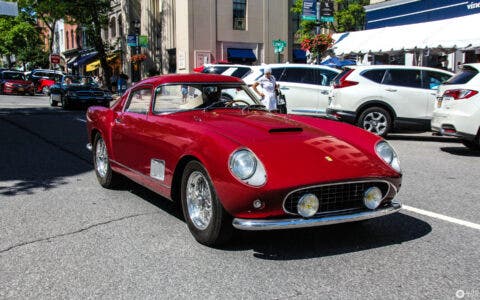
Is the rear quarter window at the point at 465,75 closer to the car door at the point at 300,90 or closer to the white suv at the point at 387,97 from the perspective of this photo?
the white suv at the point at 387,97

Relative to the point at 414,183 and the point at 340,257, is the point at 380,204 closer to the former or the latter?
the point at 340,257

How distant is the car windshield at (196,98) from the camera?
5391 mm

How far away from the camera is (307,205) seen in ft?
12.8

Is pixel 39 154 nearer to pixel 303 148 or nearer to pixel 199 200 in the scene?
pixel 199 200

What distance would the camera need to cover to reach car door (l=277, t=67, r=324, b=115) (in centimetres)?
1397

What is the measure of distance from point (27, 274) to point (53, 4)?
127 feet

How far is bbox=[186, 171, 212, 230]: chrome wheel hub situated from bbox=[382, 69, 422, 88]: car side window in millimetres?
8621

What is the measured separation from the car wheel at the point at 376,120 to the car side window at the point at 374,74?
736 millimetres

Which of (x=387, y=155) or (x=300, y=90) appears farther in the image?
(x=300, y=90)

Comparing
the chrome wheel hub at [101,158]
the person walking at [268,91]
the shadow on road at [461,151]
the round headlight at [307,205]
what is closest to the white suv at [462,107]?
the shadow on road at [461,151]

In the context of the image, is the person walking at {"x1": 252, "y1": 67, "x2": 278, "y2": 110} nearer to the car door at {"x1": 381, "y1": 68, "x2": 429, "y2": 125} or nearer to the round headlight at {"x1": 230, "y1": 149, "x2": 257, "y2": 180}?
the car door at {"x1": 381, "y1": 68, "x2": 429, "y2": 125}

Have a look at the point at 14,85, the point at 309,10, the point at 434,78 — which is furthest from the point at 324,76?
the point at 14,85

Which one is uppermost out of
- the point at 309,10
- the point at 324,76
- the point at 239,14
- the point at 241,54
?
the point at 239,14

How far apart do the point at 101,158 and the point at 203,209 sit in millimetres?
2952
